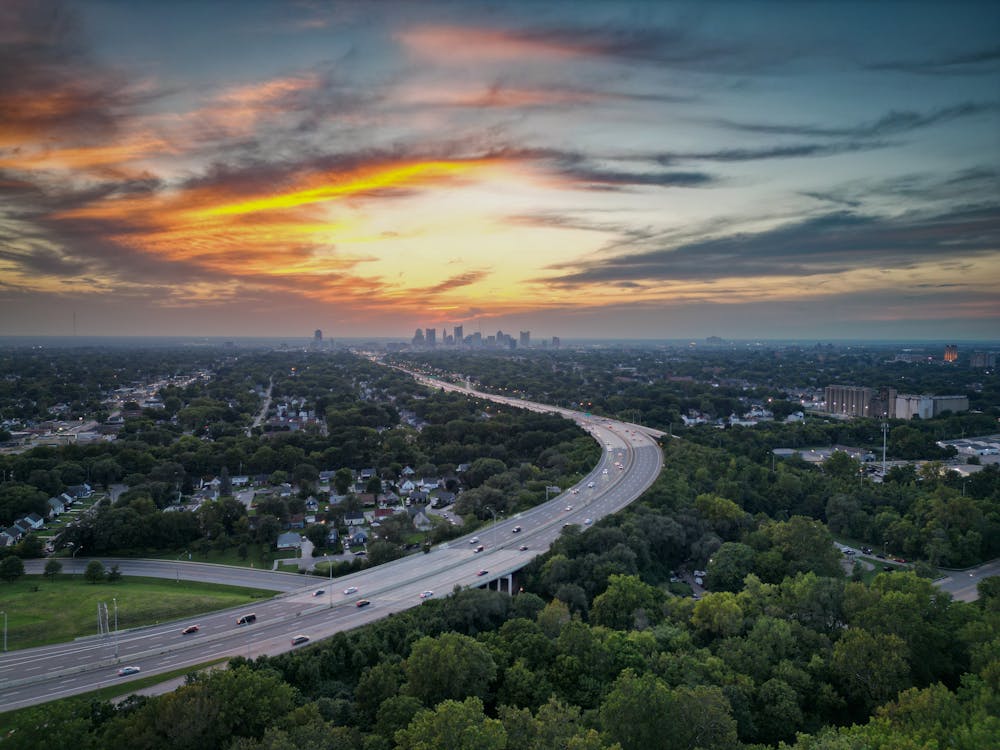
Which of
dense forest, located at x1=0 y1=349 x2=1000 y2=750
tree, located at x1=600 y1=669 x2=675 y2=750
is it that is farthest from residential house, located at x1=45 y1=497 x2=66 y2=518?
tree, located at x1=600 y1=669 x2=675 y2=750

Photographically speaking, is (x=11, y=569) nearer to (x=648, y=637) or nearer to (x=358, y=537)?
(x=358, y=537)

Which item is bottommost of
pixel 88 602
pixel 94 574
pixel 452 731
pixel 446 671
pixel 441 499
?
pixel 441 499

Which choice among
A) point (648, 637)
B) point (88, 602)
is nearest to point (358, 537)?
point (88, 602)

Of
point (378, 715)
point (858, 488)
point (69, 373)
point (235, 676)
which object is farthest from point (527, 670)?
point (69, 373)

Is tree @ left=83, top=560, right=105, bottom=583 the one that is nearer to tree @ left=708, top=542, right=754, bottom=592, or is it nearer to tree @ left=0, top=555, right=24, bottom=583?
tree @ left=0, top=555, right=24, bottom=583

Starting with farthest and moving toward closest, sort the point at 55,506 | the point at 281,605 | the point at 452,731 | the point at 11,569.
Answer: the point at 55,506 < the point at 11,569 < the point at 281,605 < the point at 452,731

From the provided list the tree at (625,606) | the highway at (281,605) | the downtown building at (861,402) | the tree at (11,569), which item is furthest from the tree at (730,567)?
the downtown building at (861,402)

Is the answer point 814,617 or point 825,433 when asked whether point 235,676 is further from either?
point 825,433
